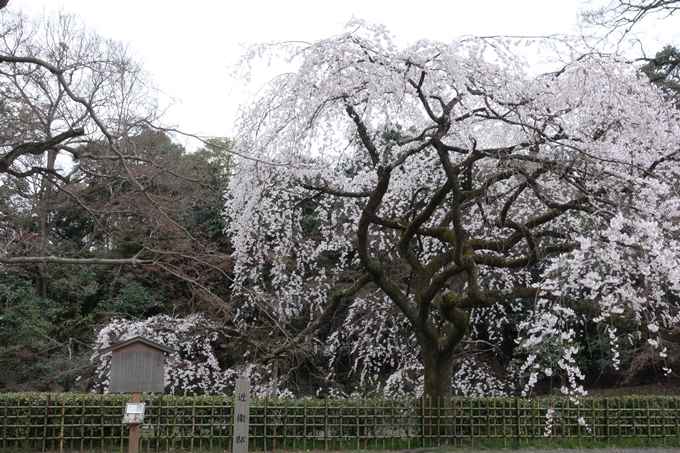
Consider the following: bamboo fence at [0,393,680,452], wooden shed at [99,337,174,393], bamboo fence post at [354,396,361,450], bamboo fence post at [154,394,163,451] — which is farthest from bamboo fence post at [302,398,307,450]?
wooden shed at [99,337,174,393]

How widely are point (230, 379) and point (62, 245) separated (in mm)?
5941

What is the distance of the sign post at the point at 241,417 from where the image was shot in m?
4.98

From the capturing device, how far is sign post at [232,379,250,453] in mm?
4984

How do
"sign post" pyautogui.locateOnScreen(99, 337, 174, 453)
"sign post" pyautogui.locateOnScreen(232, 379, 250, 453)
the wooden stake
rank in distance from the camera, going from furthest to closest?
"sign post" pyautogui.locateOnScreen(99, 337, 174, 453)
the wooden stake
"sign post" pyautogui.locateOnScreen(232, 379, 250, 453)

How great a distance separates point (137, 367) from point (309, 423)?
3.02 m

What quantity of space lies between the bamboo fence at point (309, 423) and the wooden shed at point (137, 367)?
1191 mm

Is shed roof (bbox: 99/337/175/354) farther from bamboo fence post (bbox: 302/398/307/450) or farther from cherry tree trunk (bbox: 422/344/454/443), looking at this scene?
cherry tree trunk (bbox: 422/344/454/443)

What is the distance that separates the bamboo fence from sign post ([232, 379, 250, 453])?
252 centimetres

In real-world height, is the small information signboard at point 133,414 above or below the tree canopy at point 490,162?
below

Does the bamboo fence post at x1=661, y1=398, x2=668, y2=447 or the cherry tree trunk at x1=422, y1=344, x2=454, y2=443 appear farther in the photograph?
the bamboo fence post at x1=661, y1=398, x2=668, y2=447

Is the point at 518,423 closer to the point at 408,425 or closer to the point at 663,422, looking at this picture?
the point at 408,425

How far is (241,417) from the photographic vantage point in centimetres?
506

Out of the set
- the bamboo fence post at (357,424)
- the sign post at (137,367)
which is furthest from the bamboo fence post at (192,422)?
the bamboo fence post at (357,424)

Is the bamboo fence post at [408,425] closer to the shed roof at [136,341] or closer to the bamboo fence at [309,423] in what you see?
the bamboo fence at [309,423]
